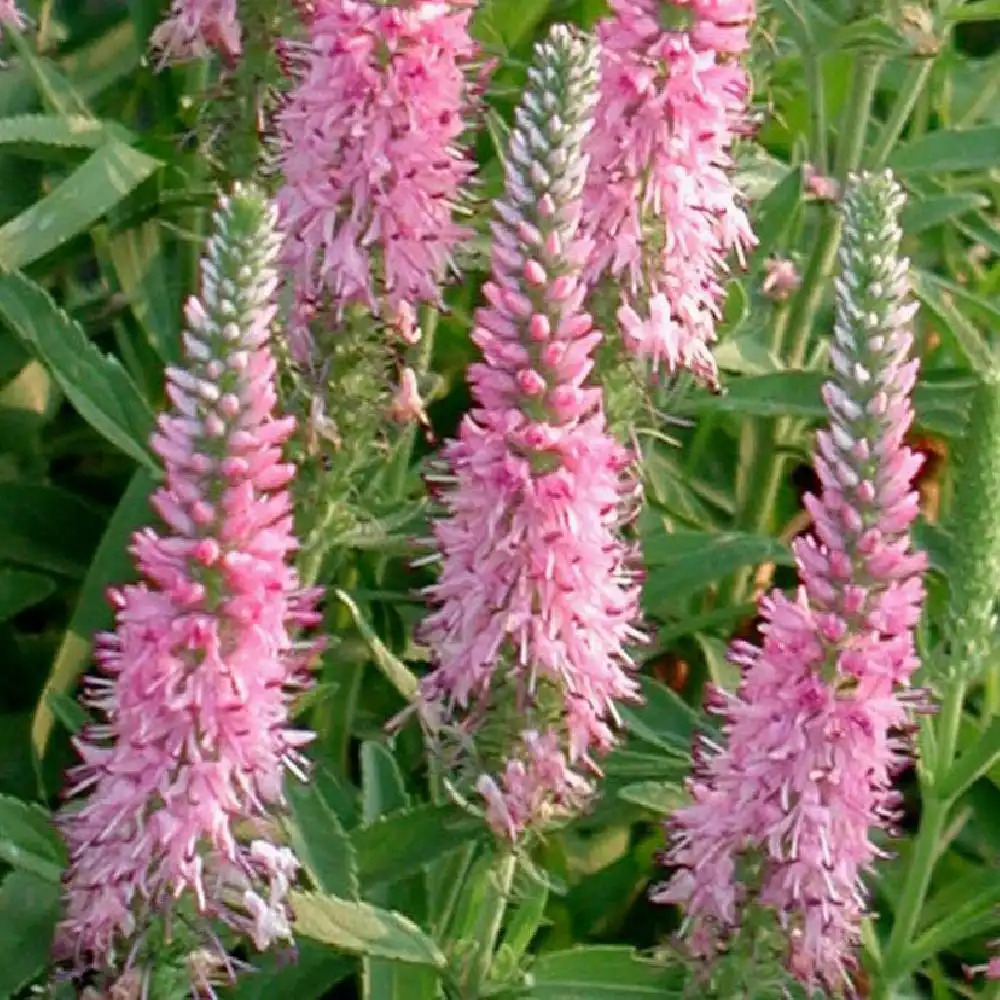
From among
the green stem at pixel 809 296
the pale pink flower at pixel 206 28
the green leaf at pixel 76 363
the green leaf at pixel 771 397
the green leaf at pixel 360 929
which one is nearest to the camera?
the green leaf at pixel 360 929

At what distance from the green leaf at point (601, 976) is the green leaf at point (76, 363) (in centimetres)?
73

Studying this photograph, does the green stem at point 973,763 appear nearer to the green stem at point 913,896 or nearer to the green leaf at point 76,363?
the green stem at point 913,896

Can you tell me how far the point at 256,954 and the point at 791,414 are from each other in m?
0.99

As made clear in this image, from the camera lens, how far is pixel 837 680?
1622 millimetres

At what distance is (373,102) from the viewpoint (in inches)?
73.8

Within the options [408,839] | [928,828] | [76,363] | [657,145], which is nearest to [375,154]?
[657,145]

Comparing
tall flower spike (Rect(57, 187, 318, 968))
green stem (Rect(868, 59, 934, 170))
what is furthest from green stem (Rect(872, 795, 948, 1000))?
green stem (Rect(868, 59, 934, 170))

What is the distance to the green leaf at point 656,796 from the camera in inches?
85.8

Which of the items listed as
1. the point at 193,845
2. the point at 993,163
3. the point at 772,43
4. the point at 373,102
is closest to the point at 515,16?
the point at 772,43

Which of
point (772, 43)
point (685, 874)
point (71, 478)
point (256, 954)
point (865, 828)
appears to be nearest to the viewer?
point (865, 828)

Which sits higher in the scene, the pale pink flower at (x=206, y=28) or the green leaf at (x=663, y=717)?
the pale pink flower at (x=206, y=28)

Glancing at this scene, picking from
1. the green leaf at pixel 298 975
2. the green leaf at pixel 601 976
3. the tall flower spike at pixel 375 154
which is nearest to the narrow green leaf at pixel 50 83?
the tall flower spike at pixel 375 154

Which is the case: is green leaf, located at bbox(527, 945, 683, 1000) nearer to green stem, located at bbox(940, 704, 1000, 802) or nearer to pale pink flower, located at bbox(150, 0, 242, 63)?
green stem, located at bbox(940, 704, 1000, 802)

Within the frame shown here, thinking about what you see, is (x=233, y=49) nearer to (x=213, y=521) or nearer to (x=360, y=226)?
(x=360, y=226)
